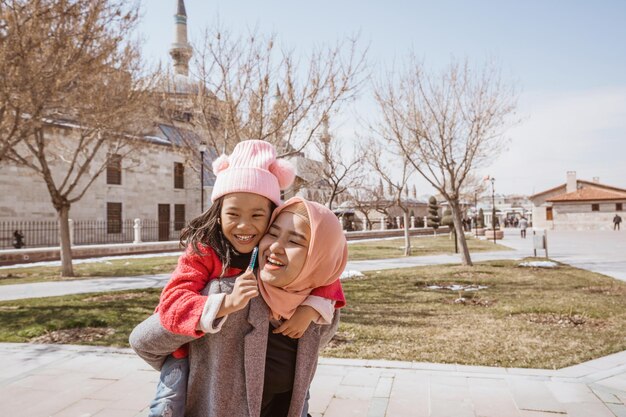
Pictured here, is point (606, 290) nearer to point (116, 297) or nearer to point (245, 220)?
point (116, 297)

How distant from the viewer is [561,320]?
7.45 metres

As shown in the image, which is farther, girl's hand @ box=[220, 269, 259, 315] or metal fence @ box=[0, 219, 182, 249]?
metal fence @ box=[0, 219, 182, 249]

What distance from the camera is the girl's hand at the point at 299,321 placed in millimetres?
1666

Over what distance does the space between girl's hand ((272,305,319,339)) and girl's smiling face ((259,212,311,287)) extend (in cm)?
14

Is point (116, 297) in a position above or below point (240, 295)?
below

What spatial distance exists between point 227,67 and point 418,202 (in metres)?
63.5

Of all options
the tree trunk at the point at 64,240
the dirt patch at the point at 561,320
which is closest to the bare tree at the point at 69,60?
the tree trunk at the point at 64,240

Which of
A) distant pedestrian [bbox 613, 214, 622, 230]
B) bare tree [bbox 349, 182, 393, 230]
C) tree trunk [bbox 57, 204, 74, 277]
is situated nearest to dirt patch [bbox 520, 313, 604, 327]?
tree trunk [bbox 57, 204, 74, 277]

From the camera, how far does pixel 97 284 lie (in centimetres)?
1248

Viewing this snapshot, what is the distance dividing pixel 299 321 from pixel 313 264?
24 cm

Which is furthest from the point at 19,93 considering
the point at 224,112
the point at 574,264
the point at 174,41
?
the point at 174,41

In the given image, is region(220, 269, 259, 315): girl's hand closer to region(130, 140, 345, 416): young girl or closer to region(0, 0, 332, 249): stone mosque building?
region(130, 140, 345, 416): young girl

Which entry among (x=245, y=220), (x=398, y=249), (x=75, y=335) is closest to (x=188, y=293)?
(x=245, y=220)

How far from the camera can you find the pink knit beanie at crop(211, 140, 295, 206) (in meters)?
1.72
